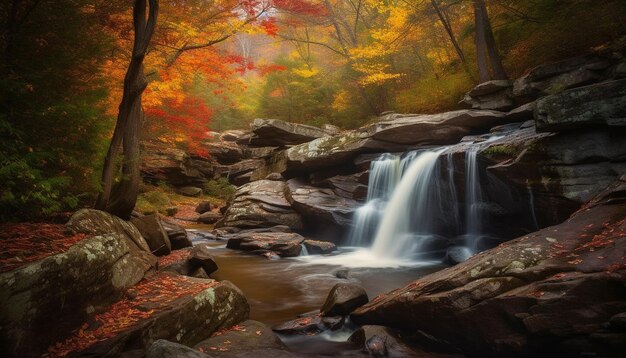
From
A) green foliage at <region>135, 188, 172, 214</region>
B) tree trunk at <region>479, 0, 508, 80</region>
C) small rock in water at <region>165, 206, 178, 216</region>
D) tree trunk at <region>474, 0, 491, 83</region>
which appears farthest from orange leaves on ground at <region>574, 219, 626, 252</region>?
small rock in water at <region>165, 206, 178, 216</region>

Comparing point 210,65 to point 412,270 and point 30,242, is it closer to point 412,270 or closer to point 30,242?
point 30,242

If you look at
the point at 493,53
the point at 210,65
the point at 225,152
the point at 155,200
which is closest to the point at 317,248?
the point at 210,65

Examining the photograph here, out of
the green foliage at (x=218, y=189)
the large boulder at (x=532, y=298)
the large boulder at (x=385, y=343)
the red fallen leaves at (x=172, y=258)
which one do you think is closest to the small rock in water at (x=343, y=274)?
the large boulder at (x=532, y=298)

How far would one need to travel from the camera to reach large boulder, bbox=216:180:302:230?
1437cm

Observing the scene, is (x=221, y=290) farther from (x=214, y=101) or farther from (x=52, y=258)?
(x=214, y=101)

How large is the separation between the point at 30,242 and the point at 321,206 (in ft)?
33.3

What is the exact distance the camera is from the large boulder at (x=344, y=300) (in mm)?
5633

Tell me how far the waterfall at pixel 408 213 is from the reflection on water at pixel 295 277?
942 millimetres

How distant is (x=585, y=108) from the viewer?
7.22m

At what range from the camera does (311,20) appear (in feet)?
65.2

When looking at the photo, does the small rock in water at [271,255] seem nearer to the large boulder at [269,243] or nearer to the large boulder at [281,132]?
the large boulder at [269,243]

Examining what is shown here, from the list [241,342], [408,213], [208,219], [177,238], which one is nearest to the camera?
[241,342]

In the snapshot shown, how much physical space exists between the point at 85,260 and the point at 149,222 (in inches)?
186

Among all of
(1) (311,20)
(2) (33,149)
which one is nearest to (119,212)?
(2) (33,149)
